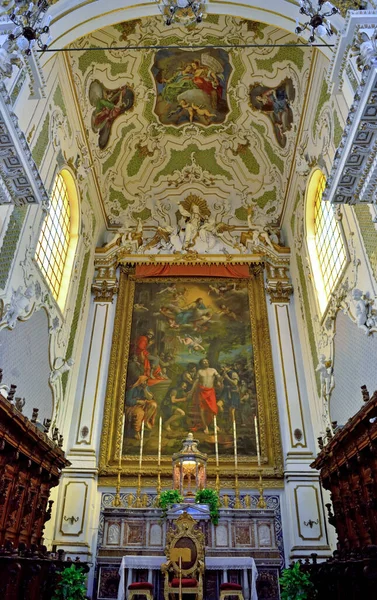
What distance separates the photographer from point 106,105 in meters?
13.2

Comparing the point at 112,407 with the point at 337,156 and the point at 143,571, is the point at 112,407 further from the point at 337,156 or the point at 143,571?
the point at 337,156

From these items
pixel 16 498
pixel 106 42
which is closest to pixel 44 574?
pixel 16 498

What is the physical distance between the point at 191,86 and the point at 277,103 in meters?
2.34

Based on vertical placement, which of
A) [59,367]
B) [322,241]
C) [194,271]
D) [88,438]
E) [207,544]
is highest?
[194,271]

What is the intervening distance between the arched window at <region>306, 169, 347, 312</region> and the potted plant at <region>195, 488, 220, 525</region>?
186 inches

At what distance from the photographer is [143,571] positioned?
902 cm

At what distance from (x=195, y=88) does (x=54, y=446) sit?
9772mm

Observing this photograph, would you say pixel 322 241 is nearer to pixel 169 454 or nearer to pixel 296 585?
pixel 169 454

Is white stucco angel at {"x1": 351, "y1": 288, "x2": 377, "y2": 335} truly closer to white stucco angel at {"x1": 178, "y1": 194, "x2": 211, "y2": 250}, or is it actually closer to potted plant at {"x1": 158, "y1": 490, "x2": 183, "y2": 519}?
potted plant at {"x1": 158, "y1": 490, "x2": 183, "y2": 519}

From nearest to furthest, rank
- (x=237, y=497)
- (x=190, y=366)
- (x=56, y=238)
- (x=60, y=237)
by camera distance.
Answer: (x=237, y=497) < (x=56, y=238) < (x=60, y=237) < (x=190, y=366)

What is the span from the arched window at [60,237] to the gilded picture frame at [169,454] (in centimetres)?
203

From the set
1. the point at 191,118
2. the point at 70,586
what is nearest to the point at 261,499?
the point at 70,586

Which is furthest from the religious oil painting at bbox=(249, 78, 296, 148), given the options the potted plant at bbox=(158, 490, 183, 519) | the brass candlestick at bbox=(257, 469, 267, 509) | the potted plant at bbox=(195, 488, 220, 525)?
the potted plant at bbox=(158, 490, 183, 519)

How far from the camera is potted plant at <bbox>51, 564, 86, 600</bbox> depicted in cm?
808
